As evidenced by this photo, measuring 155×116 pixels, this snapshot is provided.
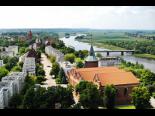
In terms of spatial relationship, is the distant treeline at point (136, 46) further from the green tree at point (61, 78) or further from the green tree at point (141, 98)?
the green tree at point (141, 98)

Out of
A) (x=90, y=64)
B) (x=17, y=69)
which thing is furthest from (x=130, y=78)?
(x=17, y=69)

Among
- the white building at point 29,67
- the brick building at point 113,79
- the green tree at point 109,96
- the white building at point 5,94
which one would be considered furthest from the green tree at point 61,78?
the white building at point 5,94

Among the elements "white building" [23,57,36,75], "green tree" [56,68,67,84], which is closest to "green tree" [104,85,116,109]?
"green tree" [56,68,67,84]

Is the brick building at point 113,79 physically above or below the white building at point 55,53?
above

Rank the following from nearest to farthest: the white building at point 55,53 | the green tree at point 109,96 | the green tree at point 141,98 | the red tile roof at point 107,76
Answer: the green tree at point 141,98
the green tree at point 109,96
the red tile roof at point 107,76
the white building at point 55,53
